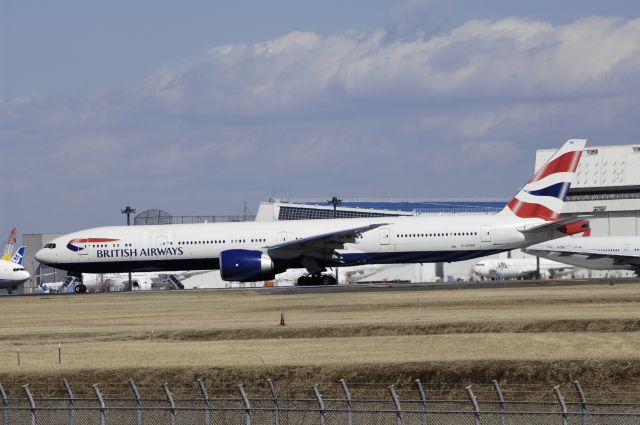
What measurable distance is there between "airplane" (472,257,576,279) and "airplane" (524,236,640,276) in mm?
12670

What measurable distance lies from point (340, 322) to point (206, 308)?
13.4 m

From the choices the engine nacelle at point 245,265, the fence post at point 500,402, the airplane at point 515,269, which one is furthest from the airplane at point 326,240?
the fence post at point 500,402

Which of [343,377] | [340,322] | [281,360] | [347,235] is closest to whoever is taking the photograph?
[343,377]

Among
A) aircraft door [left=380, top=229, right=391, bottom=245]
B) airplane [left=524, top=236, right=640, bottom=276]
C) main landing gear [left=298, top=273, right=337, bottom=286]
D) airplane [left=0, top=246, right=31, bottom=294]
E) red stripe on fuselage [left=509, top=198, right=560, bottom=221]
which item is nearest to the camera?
aircraft door [left=380, top=229, right=391, bottom=245]

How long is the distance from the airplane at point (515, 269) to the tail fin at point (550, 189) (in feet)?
106

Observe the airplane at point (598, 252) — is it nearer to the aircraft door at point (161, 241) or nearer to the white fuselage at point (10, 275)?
the aircraft door at point (161, 241)

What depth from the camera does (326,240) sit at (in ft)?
212

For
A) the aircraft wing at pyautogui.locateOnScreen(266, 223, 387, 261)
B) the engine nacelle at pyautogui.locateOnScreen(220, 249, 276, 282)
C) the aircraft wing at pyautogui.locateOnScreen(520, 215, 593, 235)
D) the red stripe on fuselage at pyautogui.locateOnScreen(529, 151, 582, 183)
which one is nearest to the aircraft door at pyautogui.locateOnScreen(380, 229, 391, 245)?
the aircraft wing at pyautogui.locateOnScreen(266, 223, 387, 261)

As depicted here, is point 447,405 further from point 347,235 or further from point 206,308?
point 347,235

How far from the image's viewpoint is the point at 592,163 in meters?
113

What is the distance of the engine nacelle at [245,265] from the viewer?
63.8 meters

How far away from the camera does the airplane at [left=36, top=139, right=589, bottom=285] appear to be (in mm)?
64688

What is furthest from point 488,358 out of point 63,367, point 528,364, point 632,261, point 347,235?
point 632,261

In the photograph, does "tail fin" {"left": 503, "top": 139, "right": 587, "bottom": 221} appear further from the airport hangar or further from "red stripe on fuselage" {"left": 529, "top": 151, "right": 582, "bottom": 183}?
the airport hangar
